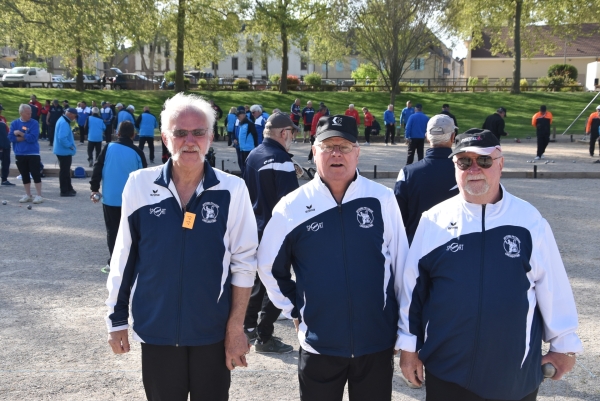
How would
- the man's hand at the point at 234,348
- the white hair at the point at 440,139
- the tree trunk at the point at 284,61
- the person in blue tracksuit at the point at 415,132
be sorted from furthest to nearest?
the tree trunk at the point at 284,61
the person in blue tracksuit at the point at 415,132
the white hair at the point at 440,139
the man's hand at the point at 234,348

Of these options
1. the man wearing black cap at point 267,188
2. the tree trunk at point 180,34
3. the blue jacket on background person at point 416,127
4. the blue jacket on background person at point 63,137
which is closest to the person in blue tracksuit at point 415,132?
the blue jacket on background person at point 416,127

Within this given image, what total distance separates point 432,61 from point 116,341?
83.2 meters

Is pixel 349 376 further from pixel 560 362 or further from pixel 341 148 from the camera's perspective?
pixel 341 148

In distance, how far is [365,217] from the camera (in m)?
3.22

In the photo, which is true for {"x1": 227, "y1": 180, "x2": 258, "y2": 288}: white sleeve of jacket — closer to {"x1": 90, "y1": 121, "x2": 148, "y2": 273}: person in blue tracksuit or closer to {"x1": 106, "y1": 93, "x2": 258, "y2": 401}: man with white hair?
{"x1": 106, "y1": 93, "x2": 258, "y2": 401}: man with white hair

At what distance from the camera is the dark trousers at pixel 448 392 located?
9.84ft

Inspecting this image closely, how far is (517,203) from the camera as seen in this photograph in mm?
3041

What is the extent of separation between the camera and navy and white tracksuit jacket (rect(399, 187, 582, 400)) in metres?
2.91

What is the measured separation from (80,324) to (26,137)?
778cm

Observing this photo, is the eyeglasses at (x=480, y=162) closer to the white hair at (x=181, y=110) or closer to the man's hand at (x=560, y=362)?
the man's hand at (x=560, y=362)

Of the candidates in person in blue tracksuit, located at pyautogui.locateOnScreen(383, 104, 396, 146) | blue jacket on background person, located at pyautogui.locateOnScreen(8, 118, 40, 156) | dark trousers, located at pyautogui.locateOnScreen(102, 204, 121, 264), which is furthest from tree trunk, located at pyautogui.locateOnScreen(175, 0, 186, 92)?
dark trousers, located at pyautogui.locateOnScreen(102, 204, 121, 264)

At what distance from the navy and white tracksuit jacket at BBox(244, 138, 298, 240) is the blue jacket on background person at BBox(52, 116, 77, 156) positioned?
8618 mm

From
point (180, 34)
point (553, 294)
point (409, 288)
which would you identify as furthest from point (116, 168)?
point (180, 34)

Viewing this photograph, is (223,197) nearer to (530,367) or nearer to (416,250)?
(416,250)
